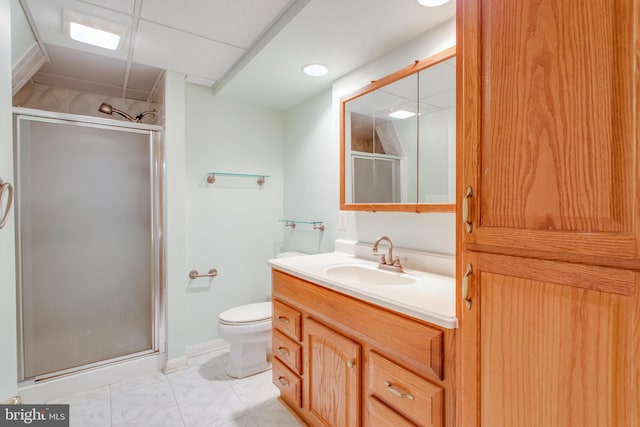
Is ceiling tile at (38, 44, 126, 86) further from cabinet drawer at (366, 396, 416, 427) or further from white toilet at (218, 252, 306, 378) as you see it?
cabinet drawer at (366, 396, 416, 427)

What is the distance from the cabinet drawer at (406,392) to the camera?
0.95 meters

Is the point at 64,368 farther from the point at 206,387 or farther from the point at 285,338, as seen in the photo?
the point at 285,338

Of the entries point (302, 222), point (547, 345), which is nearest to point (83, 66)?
point (302, 222)

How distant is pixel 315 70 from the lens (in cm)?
196

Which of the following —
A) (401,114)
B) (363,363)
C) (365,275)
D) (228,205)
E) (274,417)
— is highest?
(401,114)

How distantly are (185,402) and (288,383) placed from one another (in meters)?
0.70

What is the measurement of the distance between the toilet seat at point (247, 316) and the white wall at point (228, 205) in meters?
0.42

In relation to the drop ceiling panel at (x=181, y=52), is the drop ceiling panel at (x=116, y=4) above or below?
below

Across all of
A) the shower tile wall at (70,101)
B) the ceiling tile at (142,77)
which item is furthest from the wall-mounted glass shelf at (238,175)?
the ceiling tile at (142,77)

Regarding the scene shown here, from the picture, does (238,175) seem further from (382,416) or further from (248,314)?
(382,416)

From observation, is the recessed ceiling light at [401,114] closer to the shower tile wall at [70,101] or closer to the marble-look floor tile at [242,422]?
the shower tile wall at [70,101]

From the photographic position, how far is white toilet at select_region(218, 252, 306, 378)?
2.02m

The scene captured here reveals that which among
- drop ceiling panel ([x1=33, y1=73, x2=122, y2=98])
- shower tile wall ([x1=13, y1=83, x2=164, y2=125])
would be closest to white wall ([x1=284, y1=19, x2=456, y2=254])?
shower tile wall ([x1=13, y1=83, x2=164, y2=125])

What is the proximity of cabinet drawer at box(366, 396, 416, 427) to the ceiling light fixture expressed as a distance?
225 cm
